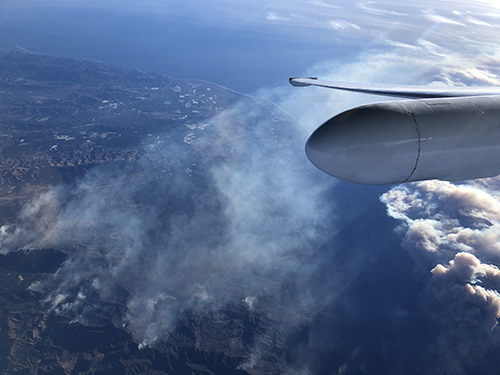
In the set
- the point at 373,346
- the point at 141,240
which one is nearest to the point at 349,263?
the point at 373,346

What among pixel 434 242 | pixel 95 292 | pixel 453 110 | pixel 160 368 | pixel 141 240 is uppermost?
pixel 453 110

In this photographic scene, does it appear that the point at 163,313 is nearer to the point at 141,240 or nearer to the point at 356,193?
the point at 141,240

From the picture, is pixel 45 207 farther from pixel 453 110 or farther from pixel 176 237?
pixel 453 110

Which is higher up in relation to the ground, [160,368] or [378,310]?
[378,310]

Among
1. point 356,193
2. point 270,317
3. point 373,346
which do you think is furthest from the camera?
point 356,193

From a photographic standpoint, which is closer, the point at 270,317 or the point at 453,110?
the point at 453,110

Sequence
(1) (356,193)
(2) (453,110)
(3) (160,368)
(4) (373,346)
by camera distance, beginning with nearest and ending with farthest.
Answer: (2) (453,110) → (3) (160,368) → (4) (373,346) → (1) (356,193)
